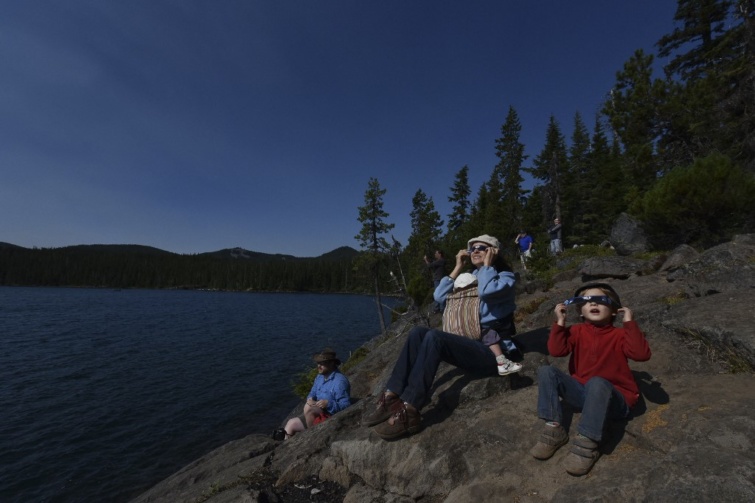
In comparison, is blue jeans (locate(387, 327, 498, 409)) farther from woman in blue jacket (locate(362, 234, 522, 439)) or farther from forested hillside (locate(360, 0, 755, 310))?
forested hillside (locate(360, 0, 755, 310))

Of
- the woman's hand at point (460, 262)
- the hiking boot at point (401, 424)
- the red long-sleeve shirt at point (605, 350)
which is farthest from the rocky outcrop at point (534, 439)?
the woman's hand at point (460, 262)

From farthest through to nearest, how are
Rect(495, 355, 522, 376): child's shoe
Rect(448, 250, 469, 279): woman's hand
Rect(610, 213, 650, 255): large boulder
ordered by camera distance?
1. Rect(610, 213, 650, 255): large boulder
2. Rect(448, 250, 469, 279): woman's hand
3. Rect(495, 355, 522, 376): child's shoe

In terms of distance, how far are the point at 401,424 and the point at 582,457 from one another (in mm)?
2024

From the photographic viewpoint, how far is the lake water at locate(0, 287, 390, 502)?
11.0 m

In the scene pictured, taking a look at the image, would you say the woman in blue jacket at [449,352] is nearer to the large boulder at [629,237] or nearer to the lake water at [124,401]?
the lake water at [124,401]

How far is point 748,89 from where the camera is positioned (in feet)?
48.9

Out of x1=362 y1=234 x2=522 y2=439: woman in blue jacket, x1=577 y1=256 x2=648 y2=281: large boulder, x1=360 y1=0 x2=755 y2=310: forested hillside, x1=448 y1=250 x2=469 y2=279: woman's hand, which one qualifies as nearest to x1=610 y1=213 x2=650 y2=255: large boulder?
x1=360 y1=0 x2=755 y2=310: forested hillside

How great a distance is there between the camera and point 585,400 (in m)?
3.48

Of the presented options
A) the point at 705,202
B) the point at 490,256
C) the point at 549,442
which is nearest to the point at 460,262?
the point at 490,256

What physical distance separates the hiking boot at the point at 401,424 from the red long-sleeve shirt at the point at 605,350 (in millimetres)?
1967

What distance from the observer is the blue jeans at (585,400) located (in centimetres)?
332

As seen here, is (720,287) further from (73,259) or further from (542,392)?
(73,259)

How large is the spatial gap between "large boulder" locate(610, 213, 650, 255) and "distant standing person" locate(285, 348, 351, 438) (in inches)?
582

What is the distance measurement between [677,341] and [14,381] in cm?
2944
